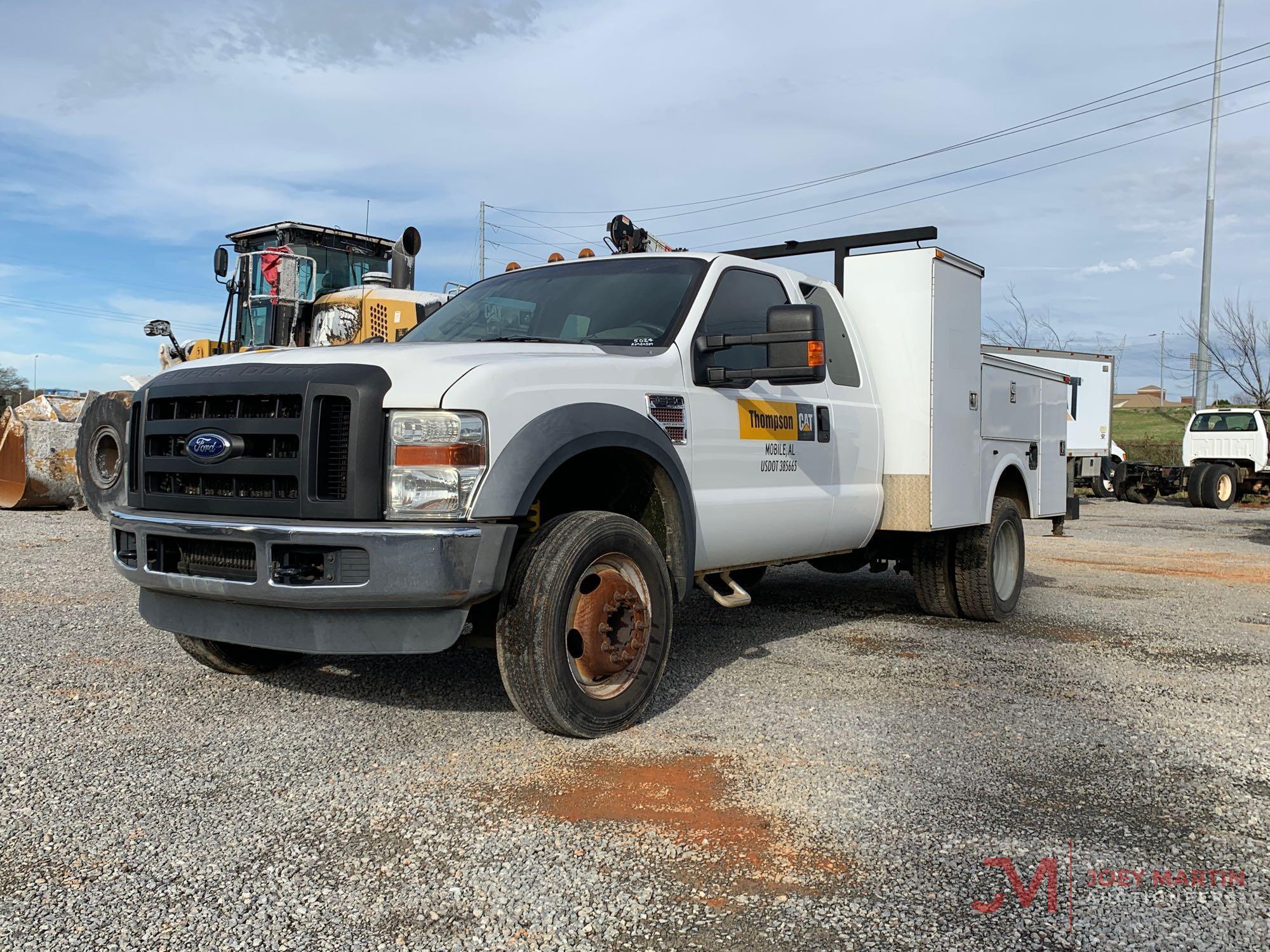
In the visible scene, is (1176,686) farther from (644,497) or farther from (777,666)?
(644,497)

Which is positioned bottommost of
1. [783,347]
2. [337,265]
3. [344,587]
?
[344,587]

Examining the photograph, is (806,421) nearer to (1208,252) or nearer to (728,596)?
(728,596)

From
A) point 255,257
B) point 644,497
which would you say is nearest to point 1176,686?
point 644,497

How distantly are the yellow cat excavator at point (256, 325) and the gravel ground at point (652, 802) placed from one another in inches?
191

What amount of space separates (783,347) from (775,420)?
2.20 feet

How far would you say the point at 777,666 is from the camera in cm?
557

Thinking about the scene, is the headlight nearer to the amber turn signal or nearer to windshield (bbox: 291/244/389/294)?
the amber turn signal

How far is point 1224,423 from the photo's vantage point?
2352 cm

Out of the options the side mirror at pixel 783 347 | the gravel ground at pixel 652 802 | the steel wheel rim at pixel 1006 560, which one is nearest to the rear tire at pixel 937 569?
the steel wheel rim at pixel 1006 560

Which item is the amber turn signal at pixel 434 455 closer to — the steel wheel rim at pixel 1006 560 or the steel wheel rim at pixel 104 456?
the steel wheel rim at pixel 1006 560

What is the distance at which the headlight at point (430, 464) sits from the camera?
11.9 feet

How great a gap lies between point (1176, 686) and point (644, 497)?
9.47 feet

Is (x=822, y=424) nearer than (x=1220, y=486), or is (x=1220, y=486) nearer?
(x=822, y=424)

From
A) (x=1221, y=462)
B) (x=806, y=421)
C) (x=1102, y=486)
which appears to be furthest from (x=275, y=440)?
(x=1221, y=462)
